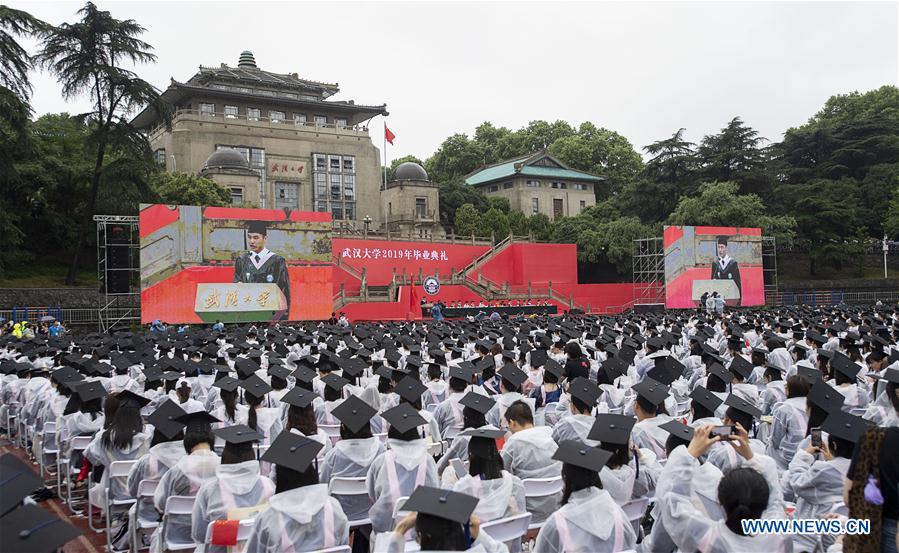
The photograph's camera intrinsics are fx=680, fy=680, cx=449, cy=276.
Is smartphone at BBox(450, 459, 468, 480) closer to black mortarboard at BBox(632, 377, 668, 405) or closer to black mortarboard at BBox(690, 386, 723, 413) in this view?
black mortarboard at BBox(632, 377, 668, 405)

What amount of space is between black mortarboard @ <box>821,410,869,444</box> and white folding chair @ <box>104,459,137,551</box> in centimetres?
445

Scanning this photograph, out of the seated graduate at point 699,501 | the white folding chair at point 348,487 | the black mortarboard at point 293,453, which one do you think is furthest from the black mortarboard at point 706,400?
the black mortarboard at point 293,453

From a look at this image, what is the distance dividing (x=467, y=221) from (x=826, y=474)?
36.7 meters

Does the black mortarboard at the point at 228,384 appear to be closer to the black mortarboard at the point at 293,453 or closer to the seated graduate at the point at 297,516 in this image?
the black mortarboard at the point at 293,453

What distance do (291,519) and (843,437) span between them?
2836 millimetres

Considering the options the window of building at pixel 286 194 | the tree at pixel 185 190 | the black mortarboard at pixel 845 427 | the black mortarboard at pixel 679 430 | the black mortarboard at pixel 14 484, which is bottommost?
the black mortarboard at pixel 679 430

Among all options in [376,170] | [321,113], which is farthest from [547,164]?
[321,113]

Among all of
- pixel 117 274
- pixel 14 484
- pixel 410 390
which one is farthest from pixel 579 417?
pixel 117 274

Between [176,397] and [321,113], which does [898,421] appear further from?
[321,113]

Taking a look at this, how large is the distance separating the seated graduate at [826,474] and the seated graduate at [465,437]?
6.22 feet

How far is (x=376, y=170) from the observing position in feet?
150

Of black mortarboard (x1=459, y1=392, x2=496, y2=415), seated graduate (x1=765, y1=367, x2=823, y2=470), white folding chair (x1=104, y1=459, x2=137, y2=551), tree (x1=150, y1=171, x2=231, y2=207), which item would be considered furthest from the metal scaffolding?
white folding chair (x1=104, y1=459, x2=137, y2=551)

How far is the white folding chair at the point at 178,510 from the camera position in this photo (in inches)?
157

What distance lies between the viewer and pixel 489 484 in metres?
3.62
